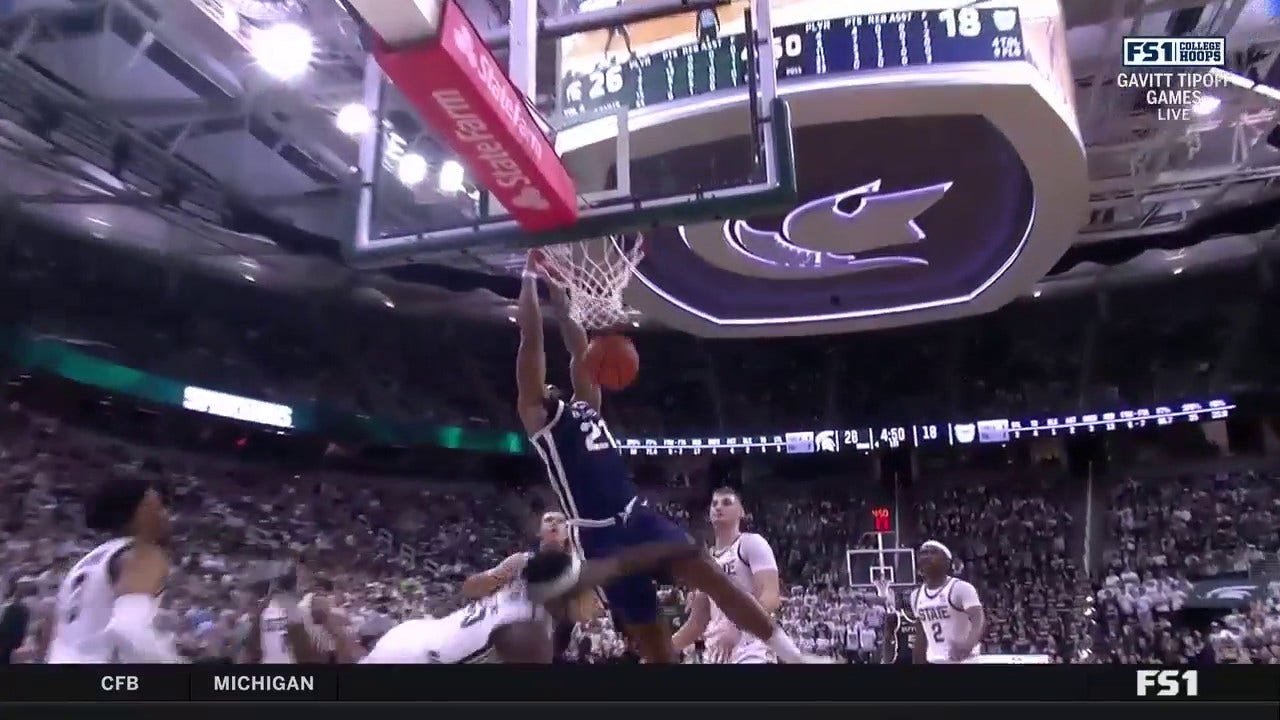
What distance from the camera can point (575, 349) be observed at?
2.30m

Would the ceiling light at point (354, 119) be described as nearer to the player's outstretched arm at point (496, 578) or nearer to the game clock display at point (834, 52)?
the game clock display at point (834, 52)

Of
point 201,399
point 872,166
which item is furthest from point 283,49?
point 872,166

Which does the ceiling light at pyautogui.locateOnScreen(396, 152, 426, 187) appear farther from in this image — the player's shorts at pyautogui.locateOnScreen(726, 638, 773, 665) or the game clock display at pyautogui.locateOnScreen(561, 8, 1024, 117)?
the player's shorts at pyautogui.locateOnScreen(726, 638, 773, 665)

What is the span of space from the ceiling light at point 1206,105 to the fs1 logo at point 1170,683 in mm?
1209

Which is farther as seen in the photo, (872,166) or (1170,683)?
(872,166)

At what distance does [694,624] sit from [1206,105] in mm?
1636

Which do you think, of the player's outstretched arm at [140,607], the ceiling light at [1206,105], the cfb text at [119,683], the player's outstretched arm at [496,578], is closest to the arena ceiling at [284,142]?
the ceiling light at [1206,105]

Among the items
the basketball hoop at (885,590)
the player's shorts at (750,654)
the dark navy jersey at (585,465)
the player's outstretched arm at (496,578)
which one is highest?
the dark navy jersey at (585,465)

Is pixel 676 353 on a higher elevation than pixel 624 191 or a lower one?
lower

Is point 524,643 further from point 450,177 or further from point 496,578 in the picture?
point 450,177

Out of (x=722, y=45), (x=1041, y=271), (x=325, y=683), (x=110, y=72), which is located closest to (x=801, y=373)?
(x=1041, y=271)

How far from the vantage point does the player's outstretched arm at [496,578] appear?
226 cm

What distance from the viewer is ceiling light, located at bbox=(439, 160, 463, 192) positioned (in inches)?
76.5

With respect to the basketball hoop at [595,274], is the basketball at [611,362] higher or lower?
lower
